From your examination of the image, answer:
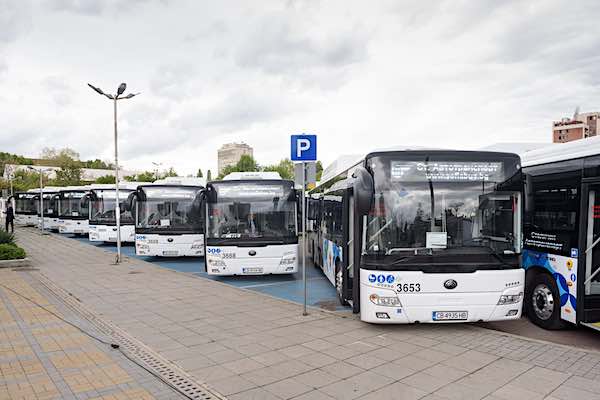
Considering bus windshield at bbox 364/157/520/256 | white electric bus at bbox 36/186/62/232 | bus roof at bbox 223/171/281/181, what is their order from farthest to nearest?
white electric bus at bbox 36/186/62/232
bus roof at bbox 223/171/281/181
bus windshield at bbox 364/157/520/256

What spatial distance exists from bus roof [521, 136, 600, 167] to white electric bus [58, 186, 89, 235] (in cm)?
2525

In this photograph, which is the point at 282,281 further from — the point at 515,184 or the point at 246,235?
the point at 515,184

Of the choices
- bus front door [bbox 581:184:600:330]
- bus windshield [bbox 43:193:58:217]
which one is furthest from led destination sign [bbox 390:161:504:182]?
bus windshield [bbox 43:193:58:217]

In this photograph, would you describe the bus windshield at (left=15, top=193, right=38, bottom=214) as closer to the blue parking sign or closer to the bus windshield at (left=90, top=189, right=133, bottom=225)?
the bus windshield at (left=90, top=189, right=133, bottom=225)

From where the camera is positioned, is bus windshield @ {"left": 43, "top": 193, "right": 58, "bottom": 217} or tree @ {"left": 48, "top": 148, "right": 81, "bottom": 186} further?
tree @ {"left": 48, "top": 148, "right": 81, "bottom": 186}

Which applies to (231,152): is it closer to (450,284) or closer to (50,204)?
(50,204)


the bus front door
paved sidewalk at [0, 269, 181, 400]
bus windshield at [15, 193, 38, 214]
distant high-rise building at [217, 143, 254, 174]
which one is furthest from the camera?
distant high-rise building at [217, 143, 254, 174]

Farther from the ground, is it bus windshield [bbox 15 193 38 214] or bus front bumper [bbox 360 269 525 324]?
bus windshield [bbox 15 193 38 214]

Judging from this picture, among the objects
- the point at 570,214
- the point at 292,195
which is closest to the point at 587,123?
the point at 292,195

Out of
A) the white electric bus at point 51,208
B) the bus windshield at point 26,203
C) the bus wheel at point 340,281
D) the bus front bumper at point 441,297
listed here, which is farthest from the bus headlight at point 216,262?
the bus windshield at point 26,203

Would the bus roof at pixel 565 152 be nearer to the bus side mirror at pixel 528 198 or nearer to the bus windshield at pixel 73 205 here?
the bus side mirror at pixel 528 198

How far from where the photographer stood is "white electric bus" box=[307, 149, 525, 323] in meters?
7.00

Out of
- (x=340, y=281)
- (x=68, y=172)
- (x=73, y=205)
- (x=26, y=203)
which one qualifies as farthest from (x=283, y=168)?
(x=340, y=281)

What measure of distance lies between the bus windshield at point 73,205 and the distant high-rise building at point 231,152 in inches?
4291
